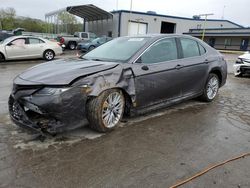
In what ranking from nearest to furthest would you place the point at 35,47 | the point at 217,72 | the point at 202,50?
1. the point at 202,50
2. the point at 217,72
3. the point at 35,47

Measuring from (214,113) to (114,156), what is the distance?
2.81 metres

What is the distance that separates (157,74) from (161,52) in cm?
52

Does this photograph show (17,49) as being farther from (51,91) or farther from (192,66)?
(51,91)

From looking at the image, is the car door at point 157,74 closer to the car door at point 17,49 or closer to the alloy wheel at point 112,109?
the alloy wheel at point 112,109

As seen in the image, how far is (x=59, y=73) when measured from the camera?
131 inches

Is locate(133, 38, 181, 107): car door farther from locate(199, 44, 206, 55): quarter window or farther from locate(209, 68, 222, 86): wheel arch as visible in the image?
locate(209, 68, 222, 86): wheel arch

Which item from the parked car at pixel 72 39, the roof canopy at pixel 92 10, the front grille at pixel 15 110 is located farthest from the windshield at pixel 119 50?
the roof canopy at pixel 92 10

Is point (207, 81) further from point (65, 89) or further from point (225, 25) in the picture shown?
point (225, 25)

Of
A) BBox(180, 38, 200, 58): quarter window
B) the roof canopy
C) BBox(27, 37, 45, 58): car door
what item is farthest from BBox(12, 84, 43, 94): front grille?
the roof canopy

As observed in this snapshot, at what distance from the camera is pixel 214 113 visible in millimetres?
4965

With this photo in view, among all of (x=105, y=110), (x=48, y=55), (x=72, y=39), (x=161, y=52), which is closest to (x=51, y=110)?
(x=105, y=110)

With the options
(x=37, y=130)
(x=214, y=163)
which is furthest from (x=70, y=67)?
(x=214, y=163)

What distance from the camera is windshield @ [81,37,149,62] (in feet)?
13.6

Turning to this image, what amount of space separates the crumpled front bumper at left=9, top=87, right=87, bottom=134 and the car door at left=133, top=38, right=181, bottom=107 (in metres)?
1.12
